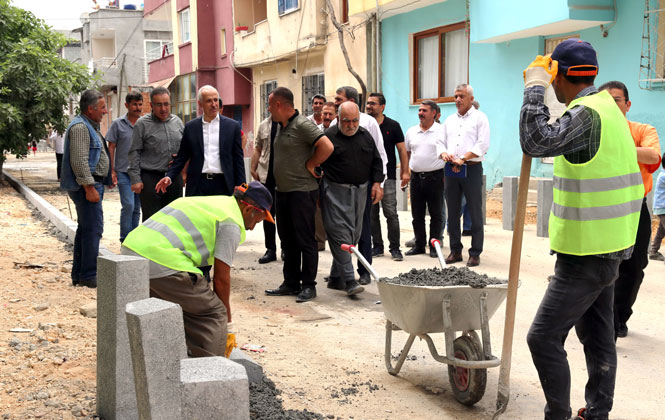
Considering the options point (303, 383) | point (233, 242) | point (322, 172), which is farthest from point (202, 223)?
point (322, 172)

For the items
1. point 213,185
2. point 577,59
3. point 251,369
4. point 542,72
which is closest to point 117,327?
point 251,369

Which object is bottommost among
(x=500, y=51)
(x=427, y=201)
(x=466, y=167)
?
(x=427, y=201)

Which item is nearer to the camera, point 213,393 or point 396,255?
point 213,393

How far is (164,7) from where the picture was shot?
3741cm

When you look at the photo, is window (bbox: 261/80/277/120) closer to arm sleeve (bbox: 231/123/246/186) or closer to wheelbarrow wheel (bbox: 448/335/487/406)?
arm sleeve (bbox: 231/123/246/186)

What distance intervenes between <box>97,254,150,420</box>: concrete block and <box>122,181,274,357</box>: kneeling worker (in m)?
0.68

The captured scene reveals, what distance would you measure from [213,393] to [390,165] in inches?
248

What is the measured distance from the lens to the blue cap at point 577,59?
329cm

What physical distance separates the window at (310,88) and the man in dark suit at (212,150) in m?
14.7

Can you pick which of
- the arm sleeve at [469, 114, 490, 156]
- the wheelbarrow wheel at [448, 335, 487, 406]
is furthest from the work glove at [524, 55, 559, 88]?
the arm sleeve at [469, 114, 490, 156]

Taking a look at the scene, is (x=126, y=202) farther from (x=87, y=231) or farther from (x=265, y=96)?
(x=265, y=96)

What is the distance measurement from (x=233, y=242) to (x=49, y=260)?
5.37m

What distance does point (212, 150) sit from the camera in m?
7.26

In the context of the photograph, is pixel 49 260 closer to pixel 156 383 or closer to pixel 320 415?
pixel 320 415
